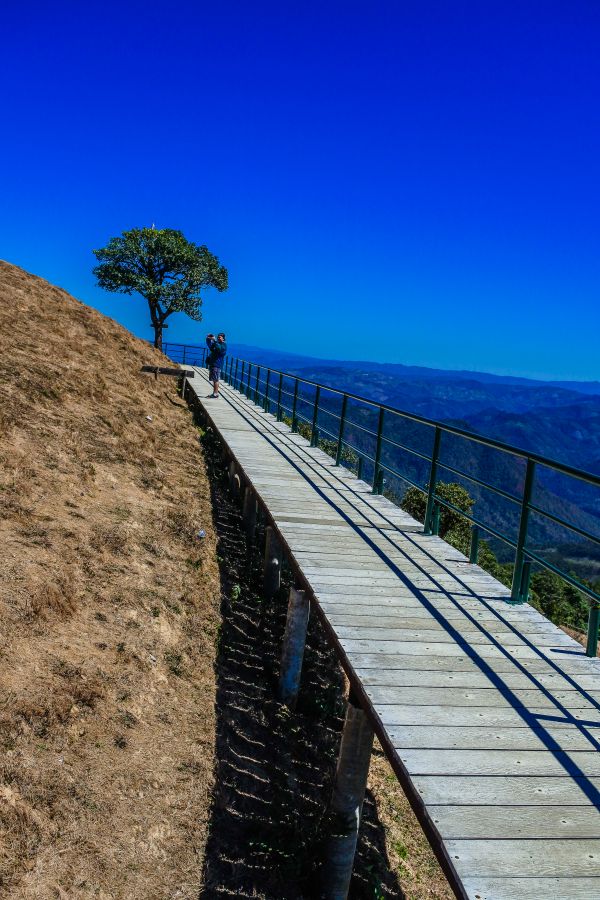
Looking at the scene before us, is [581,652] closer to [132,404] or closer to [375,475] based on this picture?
[375,475]

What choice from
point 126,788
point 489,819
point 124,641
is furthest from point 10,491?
point 489,819

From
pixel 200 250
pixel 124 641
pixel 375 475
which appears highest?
pixel 200 250

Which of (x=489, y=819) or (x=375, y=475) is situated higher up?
(x=375, y=475)

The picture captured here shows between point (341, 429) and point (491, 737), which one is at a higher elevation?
point (341, 429)

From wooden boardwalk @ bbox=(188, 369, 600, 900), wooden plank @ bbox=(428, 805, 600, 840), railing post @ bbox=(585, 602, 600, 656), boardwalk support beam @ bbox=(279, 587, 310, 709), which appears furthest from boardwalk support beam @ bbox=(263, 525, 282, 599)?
wooden plank @ bbox=(428, 805, 600, 840)

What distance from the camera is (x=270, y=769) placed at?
21.7 ft

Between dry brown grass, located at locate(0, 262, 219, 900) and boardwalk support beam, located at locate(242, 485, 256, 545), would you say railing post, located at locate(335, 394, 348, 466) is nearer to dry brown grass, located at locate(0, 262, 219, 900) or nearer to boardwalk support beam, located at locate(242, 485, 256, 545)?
boardwalk support beam, located at locate(242, 485, 256, 545)

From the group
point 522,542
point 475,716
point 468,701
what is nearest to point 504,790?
point 475,716

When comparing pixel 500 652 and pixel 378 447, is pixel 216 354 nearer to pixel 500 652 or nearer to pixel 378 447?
pixel 378 447

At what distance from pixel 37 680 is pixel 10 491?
127 inches

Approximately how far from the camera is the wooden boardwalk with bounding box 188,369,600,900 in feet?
9.27

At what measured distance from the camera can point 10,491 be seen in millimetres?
8477

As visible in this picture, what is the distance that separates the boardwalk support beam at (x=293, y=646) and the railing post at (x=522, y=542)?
2324 mm

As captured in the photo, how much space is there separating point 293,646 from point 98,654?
2101mm
